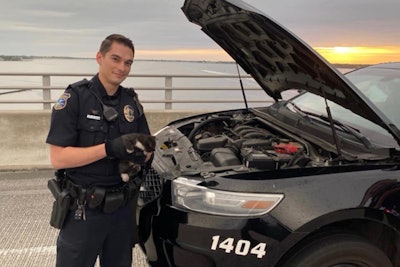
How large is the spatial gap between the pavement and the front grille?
931 mm

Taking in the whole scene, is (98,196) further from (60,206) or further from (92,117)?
(92,117)

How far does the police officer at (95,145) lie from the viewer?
209cm

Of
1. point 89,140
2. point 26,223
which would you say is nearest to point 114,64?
point 89,140

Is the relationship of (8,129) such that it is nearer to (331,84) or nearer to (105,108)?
(105,108)

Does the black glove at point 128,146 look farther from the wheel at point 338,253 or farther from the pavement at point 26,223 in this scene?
the pavement at point 26,223

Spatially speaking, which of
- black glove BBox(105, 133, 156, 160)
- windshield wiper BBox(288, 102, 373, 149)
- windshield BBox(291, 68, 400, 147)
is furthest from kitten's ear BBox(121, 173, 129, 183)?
windshield BBox(291, 68, 400, 147)

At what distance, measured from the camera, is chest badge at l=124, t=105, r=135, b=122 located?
2297 mm

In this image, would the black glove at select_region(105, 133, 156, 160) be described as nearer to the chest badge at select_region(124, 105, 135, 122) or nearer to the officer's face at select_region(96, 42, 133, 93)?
the chest badge at select_region(124, 105, 135, 122)

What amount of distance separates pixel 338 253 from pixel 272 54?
156 centimetres

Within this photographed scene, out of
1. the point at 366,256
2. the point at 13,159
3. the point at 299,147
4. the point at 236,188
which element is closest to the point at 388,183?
the point at 366,256

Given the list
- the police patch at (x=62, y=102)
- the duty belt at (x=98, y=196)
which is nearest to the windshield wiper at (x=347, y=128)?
the duty belt at (x=98, y=196)

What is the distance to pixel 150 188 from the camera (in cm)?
255

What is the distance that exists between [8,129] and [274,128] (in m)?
4.13

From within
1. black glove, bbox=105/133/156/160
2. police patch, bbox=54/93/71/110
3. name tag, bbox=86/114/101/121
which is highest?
A: police patch, bbox=54/93/71/110
